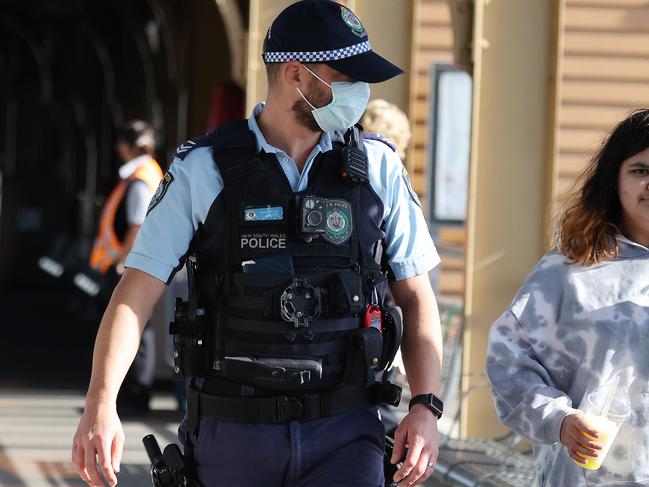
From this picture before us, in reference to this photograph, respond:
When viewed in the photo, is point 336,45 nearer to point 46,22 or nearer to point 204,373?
point 204,373

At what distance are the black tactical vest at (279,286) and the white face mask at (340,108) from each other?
0.07m

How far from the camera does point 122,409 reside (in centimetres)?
848

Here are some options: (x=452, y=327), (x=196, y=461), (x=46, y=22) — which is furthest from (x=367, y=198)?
(x=46, y=22)

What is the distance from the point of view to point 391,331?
3.17 meters

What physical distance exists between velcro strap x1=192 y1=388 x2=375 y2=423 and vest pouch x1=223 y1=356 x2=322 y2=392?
0.03 m

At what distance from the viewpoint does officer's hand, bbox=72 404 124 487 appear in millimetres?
2871

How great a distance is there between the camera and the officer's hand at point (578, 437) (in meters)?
2.99

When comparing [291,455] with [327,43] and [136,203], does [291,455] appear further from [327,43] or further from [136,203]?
[136,203]

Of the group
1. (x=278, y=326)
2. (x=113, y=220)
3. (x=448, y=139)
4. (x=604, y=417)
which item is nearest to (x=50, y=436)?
(x=113, y=220)

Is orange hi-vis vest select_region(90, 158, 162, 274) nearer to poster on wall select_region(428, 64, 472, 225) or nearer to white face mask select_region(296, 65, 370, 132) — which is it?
poster on wall select_region(428, 64, 472, 225)

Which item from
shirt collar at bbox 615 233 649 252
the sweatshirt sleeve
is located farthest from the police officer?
shirt collar at bbox 615 233 649 252

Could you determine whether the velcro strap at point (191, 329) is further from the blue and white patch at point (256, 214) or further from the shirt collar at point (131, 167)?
the shirt collar at point (131, 167)

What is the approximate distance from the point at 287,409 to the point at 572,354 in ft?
2.29

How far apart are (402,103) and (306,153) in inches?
166
